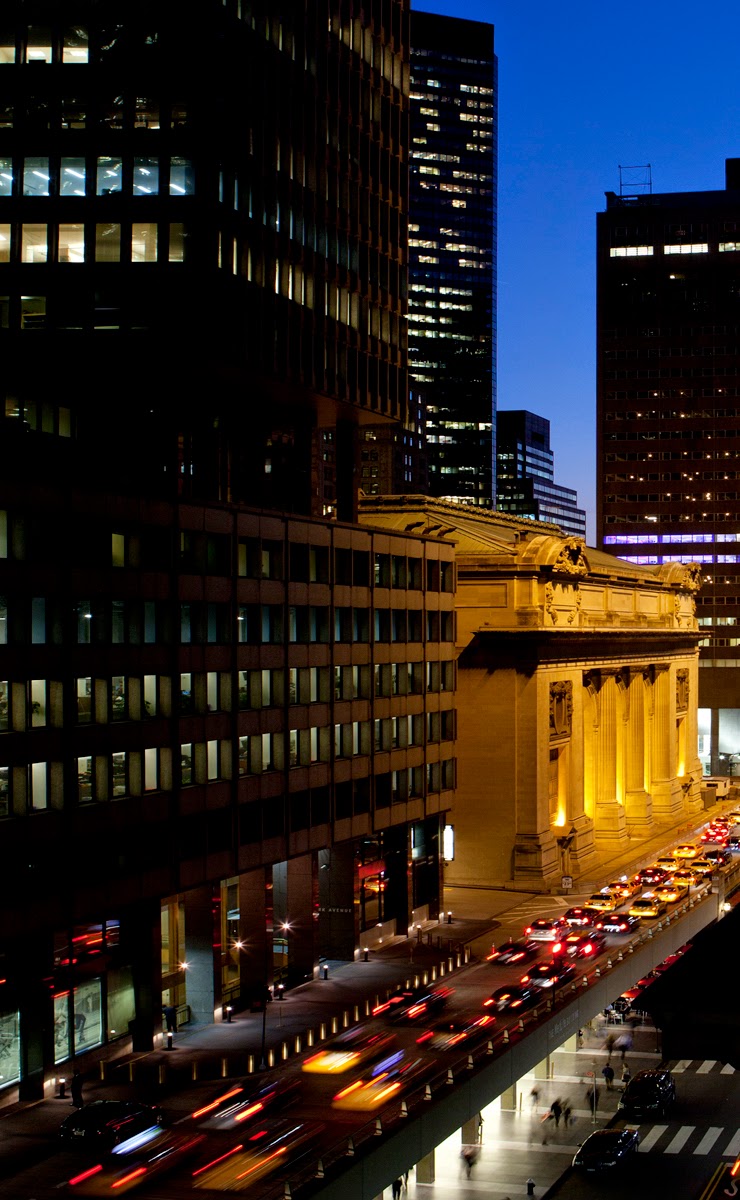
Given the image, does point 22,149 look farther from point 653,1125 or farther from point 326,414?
point 653,1125

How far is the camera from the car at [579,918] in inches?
3912

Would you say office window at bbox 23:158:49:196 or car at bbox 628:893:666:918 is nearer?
office window at bbox 23:158:49:196

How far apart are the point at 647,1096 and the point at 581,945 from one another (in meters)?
16.1

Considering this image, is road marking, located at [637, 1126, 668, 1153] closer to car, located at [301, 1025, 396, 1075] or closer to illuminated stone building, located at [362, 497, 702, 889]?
car, located at [301, 1025, 396, 1075]

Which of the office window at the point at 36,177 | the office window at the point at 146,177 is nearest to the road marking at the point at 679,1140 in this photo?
the office window at the point at 146,177

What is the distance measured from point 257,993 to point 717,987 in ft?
119

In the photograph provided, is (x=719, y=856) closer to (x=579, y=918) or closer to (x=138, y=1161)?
(x=579, y=918)

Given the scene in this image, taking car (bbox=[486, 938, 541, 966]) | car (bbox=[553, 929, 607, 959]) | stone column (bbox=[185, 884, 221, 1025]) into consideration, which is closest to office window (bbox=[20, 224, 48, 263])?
stone column (bbox=[185, 884, 221, 1025])

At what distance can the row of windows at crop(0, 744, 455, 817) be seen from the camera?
61.2 metres

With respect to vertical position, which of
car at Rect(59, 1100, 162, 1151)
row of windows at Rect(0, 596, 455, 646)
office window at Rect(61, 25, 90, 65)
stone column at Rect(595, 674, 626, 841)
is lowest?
car at Rect(59, 1100, 162, 1151)

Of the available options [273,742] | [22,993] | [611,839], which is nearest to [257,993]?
[273,742]

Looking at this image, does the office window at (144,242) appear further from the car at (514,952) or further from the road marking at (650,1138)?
the road marking at (650,1138)

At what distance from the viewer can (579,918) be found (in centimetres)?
10088

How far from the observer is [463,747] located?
397ft
